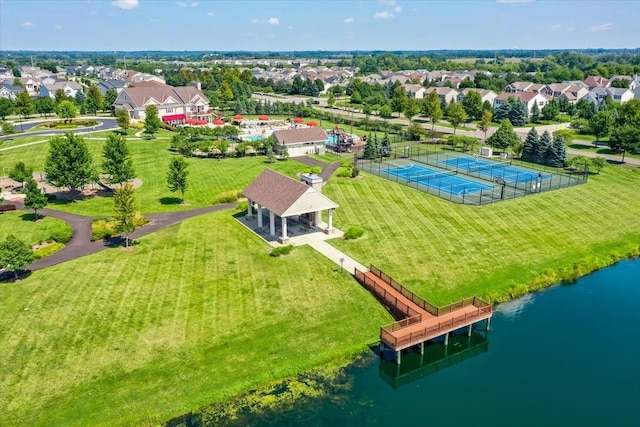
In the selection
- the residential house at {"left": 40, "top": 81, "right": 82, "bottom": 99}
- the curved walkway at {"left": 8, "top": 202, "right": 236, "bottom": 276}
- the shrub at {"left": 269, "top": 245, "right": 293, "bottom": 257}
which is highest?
the residential house at {"left": 40, "top": 81, "right": 82, "bottom": 99}

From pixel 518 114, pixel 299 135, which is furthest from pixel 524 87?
pixel 299 135

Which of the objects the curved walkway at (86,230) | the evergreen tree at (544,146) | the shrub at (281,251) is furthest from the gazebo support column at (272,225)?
the evergreen tree at (544,146)

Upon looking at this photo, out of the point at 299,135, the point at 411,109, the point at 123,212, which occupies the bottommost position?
the point at 123,212

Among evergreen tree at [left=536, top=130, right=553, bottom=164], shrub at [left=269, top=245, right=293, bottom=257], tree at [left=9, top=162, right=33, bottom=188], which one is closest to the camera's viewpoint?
shrub at [left=269, top=245, right=293, bottom=257]

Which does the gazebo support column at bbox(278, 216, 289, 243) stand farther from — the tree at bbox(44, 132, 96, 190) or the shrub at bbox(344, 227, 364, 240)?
the tree at bbox(44, 132, 96, 190)

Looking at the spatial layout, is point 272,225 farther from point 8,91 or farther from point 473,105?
point 8,91

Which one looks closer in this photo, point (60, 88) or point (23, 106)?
point (23, 106)

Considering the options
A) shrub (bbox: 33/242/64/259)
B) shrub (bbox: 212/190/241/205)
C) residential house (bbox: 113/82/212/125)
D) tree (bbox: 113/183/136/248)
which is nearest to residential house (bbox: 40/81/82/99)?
residential house (bbox: 113/82/212/125)
